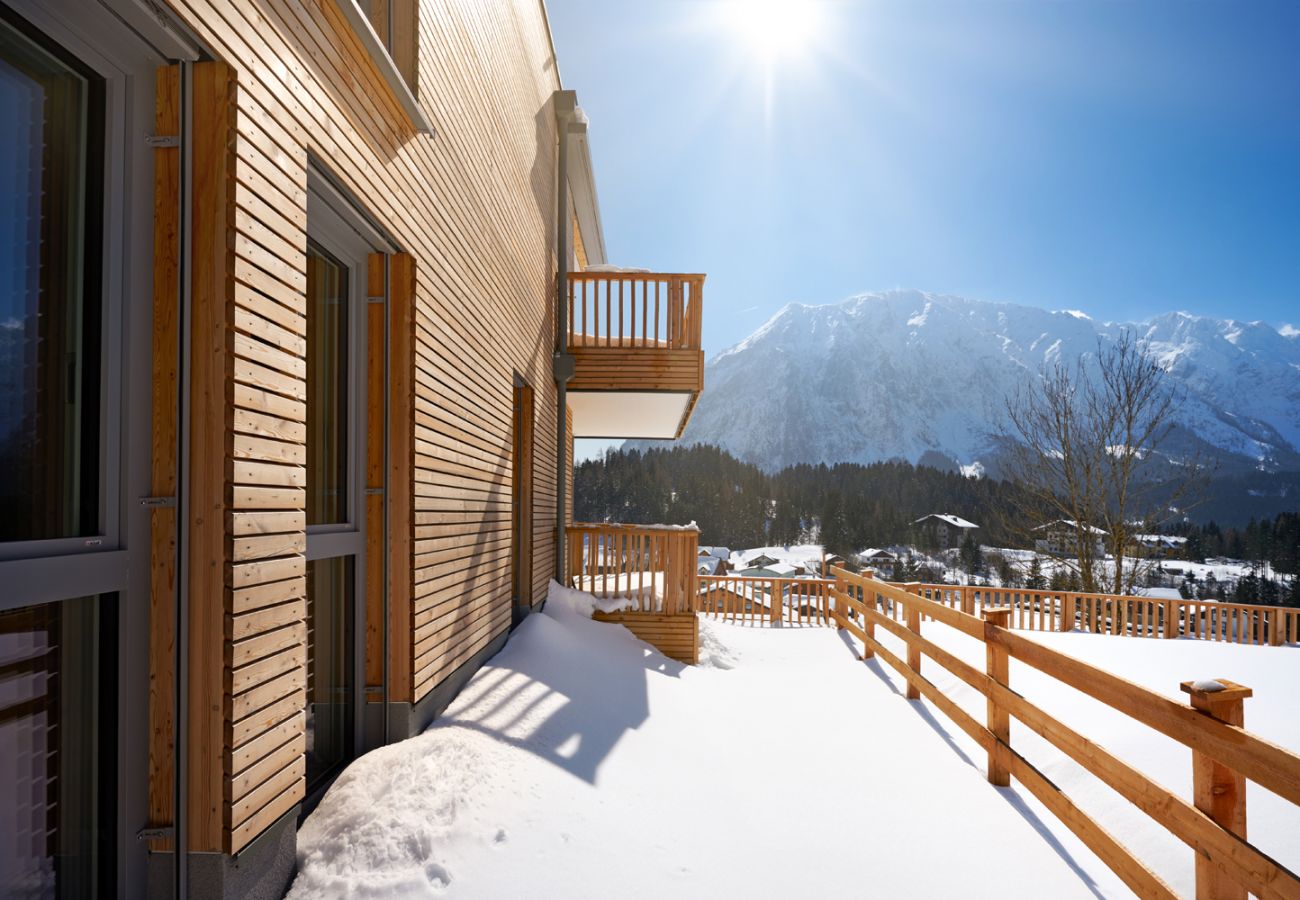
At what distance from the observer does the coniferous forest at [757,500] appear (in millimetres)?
58000

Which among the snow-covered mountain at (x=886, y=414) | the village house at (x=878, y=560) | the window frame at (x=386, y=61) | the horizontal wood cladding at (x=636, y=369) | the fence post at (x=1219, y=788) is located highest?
the snow-covered mountain at (x=886, y=414)

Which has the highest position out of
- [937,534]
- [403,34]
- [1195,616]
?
[403,34]

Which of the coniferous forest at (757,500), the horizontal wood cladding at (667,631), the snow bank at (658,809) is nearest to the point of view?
the snow bank at (658,809)

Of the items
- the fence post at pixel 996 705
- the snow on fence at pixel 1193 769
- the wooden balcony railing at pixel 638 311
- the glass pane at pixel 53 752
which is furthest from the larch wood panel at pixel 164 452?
the wooden balcony railing at pixel 638 311

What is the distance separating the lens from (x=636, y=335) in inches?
319

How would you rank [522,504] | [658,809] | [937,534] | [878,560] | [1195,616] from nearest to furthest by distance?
[658,809]
[522,504]
[1195,616]
[878,560]
[937,534]

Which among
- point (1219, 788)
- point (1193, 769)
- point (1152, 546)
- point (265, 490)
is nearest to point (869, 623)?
point (1193, 769)

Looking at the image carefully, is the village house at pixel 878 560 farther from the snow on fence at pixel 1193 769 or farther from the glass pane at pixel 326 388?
the glass pane at pixel 326 388

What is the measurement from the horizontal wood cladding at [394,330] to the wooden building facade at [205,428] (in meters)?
0.01

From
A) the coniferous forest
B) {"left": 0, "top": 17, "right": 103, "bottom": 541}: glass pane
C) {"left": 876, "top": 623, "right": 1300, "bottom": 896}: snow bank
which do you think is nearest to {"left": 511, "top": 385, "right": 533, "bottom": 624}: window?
{"left": 876, "top": 623, "right": 1300, "bottom": 896}: snow bank

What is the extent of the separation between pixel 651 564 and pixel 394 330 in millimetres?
4634

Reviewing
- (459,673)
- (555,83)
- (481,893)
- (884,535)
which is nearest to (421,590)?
(459,673)

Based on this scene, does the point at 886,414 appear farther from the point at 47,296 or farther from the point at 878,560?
the point at 47,296

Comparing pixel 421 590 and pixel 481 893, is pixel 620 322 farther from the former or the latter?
pixel 481 893
